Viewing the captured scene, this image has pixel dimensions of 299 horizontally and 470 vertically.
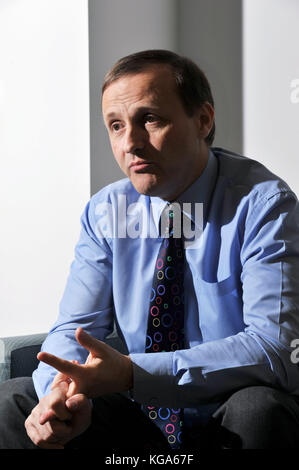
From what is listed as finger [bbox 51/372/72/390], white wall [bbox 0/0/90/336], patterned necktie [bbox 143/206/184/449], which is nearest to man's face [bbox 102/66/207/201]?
patterned necktie [bbox 143/206/184/449]

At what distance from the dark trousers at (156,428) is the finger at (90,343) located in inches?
8.1

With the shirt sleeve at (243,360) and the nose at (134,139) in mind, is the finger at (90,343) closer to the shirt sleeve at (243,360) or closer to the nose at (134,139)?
the shirt sleeve at (243,360)

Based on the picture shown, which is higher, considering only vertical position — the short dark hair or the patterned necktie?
the short dark hair

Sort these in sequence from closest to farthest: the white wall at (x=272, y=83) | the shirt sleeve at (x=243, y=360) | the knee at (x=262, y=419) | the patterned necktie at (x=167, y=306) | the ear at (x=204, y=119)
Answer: the knee at (x=262, y=419), the shirt sleeve at (x=243, y=360), the patterned necktie at (x=167, y=306), the ear at (x=204, y=119), the white wall at (x=272, y=83)

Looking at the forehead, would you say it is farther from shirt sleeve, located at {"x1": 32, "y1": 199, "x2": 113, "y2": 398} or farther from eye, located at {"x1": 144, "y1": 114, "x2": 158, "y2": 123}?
shirt sleeve, located at {"x1": 32, "y1": 199, "x2": 113, "y2": 398}

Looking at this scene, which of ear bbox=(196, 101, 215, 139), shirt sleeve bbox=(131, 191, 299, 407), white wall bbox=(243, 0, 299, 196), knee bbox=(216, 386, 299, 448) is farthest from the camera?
white wall bbox=(243, 0, 299, 196)

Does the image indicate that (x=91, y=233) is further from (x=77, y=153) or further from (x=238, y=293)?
(x=77, y=153)

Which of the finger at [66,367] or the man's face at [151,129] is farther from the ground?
the man's face at [151,129]

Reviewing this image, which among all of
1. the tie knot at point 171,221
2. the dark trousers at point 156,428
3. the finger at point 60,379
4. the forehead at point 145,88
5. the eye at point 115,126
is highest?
the forehead at point 145,88

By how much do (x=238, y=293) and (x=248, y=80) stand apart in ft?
3.30

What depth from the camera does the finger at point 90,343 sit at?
1.01 metres

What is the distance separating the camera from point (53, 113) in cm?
197

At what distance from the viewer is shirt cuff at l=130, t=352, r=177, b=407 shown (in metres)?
1.06

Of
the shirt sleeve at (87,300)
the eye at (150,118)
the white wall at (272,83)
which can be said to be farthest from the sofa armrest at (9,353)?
the white wall at (272,83)
